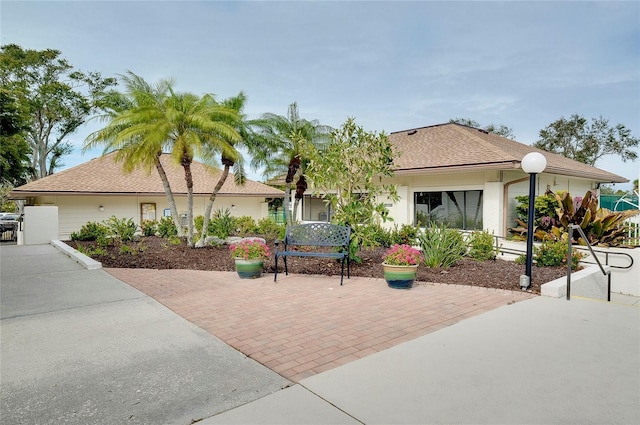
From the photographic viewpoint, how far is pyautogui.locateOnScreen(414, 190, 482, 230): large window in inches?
533

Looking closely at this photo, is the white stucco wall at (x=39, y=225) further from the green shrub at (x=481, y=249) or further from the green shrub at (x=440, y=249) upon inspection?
the green shrub at (x=481, y=249)

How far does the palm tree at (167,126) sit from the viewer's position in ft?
43.0

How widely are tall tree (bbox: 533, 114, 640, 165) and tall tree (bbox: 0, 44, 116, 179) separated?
3670 cm

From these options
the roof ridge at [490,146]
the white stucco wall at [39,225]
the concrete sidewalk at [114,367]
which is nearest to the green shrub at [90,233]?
the white stucco wall at [39,225]

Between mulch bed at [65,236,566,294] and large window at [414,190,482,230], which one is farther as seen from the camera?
large window at [414,190,482,230]

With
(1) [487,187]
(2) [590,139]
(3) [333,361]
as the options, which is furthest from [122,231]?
(2) [590,139]

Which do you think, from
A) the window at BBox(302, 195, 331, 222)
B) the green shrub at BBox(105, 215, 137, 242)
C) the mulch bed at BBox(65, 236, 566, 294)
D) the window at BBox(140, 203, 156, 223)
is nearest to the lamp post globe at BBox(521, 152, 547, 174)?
the mulch bed at BBox(65, 236, 566, 294)

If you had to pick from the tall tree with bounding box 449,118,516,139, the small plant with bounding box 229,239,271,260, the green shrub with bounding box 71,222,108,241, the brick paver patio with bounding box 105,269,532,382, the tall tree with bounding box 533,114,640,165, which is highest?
the tall tree with bounding box 449,118,516,139

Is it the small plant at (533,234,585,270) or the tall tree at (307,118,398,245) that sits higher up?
the tall tree at (307,118,398,245)

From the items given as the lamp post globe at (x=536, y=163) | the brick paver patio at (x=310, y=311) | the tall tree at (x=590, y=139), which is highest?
the tall tree at (x=590, y=139)

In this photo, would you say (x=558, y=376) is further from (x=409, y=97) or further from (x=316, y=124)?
(x=409, y=97)

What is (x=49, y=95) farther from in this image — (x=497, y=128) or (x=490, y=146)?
(x=497, y=128)

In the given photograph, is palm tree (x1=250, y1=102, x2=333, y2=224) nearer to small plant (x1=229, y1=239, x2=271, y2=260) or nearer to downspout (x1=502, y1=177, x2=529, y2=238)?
downspout (x1=502, y1=177, x2=529, y2=238)

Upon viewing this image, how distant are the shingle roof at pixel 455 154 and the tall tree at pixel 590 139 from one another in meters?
14.7
